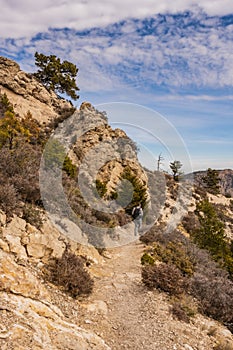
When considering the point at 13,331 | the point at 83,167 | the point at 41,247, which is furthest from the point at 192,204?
the point at 13,331

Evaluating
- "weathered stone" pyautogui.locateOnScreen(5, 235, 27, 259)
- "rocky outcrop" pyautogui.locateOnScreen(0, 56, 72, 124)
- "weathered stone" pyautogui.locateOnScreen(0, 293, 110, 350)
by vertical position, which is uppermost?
"rocky outcrop" pyautogui.locateOnScreen(0, 56, 72, 124)

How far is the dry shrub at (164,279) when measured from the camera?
8.85m

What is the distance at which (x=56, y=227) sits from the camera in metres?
9.86

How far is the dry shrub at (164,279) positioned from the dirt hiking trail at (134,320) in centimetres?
27

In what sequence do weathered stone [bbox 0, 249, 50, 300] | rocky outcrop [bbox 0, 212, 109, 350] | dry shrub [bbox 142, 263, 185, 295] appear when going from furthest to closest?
dry shrub [bbox 142, 263, 185, 295]
weathered stone [bbox 0, 249, 50, 300]
rocky outcrop [bbox 0, 212, 109, 350]

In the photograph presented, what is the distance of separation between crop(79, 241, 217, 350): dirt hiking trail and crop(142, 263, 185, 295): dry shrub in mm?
271

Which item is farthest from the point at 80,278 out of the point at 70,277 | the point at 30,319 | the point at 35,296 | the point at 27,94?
the point at 27,94

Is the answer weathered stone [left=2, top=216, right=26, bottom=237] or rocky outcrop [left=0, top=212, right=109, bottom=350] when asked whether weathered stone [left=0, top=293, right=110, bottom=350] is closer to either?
rocky outcrop [left=0, top=212, right=109, bottom=350]

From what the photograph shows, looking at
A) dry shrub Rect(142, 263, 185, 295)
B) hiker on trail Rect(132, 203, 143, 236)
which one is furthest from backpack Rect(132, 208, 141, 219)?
dry shrub Rect(142, 263, 185, 295)

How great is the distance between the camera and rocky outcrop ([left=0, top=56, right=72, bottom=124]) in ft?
89.5

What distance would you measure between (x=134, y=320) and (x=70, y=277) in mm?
2158

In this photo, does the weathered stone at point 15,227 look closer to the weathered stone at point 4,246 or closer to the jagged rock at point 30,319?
the weathered stone at point 4,246

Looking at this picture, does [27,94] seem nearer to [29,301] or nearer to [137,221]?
[137,221]

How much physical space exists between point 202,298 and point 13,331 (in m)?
6.70
